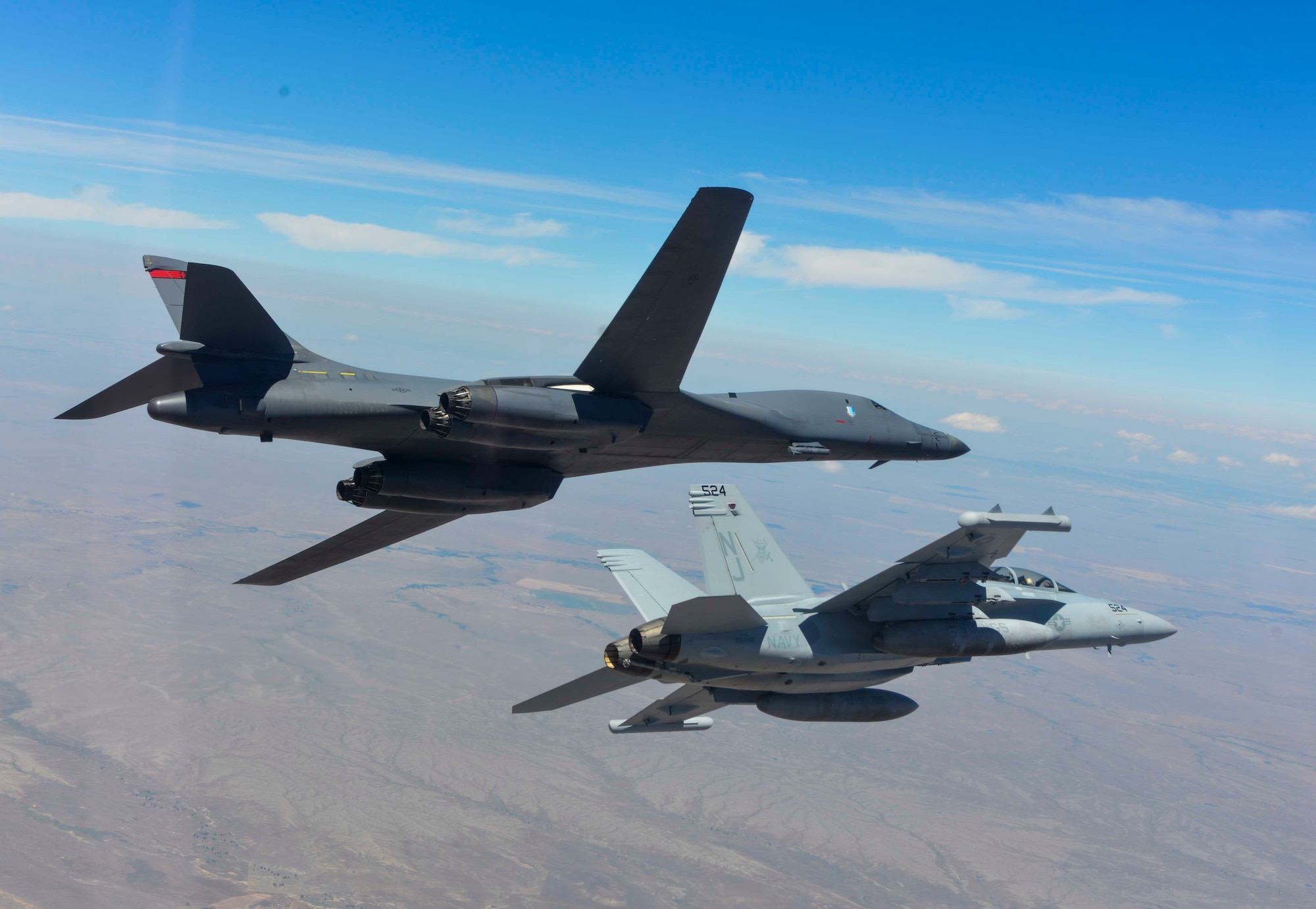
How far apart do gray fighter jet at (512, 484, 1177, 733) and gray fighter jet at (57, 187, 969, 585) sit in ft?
13.3

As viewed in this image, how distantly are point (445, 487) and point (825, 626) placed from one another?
993 cm

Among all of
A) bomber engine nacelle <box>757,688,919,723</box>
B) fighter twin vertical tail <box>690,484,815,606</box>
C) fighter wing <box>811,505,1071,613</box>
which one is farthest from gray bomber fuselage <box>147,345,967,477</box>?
bomber engine nacelle <box>757,688,919,723</box>

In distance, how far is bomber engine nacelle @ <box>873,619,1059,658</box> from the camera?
19672 millimetres

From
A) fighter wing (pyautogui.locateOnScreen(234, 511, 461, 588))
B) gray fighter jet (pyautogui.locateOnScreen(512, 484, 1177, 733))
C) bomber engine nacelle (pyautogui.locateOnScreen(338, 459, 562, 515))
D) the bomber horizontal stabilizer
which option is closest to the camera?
the bomber horizontal stabilizer

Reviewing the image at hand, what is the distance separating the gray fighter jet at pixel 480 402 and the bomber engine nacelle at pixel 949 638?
5220 mm

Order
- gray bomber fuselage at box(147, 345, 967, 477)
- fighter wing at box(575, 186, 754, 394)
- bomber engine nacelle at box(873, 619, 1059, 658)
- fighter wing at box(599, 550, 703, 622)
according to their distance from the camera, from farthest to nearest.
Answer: fighter wing at box(599, 550, 703, 622), bomber engine nacelle at box(873, 619, 1059, 658), fighter wing at box(575, 186, 754, 394), gray bomber fuselage at box(147, 345, 967, 477)

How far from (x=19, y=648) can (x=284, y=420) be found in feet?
541

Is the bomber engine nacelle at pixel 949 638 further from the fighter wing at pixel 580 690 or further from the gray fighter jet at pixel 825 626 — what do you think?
the fighter wing at pixel 580 690

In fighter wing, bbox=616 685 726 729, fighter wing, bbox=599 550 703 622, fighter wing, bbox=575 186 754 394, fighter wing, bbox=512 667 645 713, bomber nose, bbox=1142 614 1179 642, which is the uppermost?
fighter wing, bbox=575 186 754 394

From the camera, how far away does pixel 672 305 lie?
49.2ft

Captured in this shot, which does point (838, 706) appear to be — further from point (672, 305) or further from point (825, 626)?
point (672, 305)

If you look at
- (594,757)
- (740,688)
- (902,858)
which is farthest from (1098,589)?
(740,688)

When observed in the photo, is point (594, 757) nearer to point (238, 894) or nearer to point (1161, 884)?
point (238, 894)

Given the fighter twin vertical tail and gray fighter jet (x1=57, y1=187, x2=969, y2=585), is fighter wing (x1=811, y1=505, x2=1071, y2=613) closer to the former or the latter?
the fighter twin vertical tail
